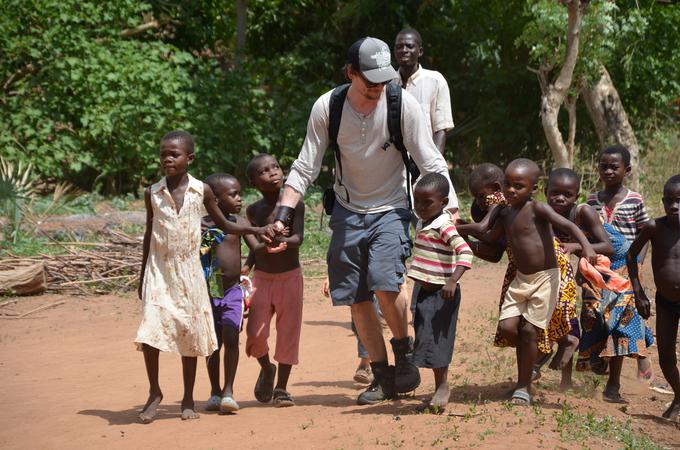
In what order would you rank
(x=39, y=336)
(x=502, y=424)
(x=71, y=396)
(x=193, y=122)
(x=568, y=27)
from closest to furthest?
(x=502, y=424), (x=71, y=396), (x=39, y=336), (x=568, y=27), (x=193, y=122)

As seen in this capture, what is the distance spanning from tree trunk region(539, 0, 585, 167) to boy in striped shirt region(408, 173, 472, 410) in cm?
757

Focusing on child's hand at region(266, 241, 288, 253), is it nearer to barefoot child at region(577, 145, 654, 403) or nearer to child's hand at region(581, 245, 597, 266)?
child's hand at region(581, 245, 597, 266)

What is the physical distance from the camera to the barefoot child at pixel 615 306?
254 inches

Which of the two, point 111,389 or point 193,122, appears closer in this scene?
point 111,389

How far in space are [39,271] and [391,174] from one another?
5495 mm

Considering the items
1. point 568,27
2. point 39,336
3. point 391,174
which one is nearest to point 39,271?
point 39,336

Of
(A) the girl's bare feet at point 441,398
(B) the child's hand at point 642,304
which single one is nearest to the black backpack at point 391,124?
(A) the girl's bare feet at point 441,398

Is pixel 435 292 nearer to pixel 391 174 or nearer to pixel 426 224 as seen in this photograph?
pixel 426 224

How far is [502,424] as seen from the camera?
5.25m

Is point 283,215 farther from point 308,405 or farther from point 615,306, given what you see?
point 615,306

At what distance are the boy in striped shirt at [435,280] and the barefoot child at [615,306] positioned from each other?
4.57 ft

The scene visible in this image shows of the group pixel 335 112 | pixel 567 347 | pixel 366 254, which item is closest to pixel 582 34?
pixel 567 347

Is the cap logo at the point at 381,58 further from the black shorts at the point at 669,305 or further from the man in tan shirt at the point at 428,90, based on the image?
the black shorts at the point at 669,305

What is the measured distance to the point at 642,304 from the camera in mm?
6094
